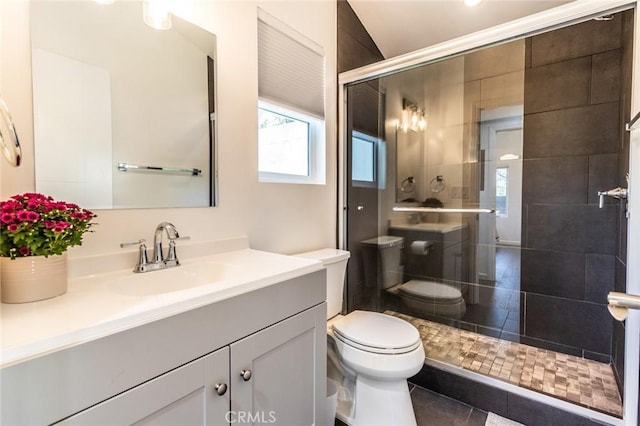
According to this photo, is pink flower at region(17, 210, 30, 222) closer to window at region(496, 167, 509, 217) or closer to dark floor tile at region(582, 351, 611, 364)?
window at region(496, 167, 509, 217)

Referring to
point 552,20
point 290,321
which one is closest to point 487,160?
point 552,20

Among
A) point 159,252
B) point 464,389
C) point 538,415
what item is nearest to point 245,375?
point 159,252

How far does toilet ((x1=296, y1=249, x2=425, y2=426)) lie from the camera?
1.29 metres

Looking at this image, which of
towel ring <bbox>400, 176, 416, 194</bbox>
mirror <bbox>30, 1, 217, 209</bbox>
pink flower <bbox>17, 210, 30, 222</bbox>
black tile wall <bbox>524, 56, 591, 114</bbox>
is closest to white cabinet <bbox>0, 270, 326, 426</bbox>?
pink flower <bbox>17, 210, 30, 222</bbox>

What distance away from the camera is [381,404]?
1360mm

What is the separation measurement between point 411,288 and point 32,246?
227 centimetres

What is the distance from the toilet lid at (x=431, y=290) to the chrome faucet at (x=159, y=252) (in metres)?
1.82

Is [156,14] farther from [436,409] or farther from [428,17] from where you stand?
[436,409]

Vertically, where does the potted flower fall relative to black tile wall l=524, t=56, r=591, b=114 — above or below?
below

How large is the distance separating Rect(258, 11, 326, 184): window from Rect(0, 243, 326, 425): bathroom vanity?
0.71 metres

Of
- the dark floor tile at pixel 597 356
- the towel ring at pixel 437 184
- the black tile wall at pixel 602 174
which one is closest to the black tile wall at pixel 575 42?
the black tile wall at pixel 602 174

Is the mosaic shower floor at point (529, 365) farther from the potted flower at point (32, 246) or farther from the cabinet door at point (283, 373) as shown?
the potted flower at point (32, 246)

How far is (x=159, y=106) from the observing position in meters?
1.18

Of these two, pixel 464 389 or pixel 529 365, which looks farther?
pixel 529 365
